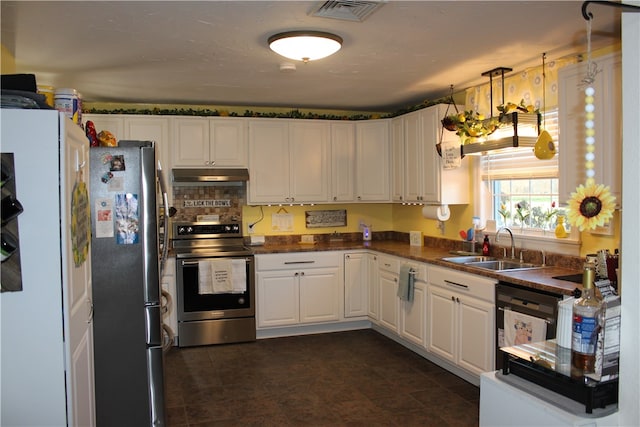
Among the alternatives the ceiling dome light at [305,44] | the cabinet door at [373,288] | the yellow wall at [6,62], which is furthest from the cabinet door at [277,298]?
the yellow wall at [6,62]

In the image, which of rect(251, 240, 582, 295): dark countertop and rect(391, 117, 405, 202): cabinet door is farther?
rect(391, 117, 405, 202): cabinet door

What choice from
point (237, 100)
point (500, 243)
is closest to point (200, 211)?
point (237, 100)

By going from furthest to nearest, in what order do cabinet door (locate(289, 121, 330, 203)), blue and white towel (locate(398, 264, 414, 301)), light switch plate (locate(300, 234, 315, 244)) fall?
light switch plate (locate(300, 234, 315, 244)) < cabinet door (locate(289, 121, 330, 203)) < blue and white towel (locate(398, 264, 414, 301))

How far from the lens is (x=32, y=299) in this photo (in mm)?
1901

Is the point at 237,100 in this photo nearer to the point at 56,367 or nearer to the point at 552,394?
the point at 56,367

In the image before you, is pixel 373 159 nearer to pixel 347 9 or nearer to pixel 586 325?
pixel 347 9

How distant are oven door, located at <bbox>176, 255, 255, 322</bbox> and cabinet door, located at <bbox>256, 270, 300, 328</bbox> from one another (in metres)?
0.12

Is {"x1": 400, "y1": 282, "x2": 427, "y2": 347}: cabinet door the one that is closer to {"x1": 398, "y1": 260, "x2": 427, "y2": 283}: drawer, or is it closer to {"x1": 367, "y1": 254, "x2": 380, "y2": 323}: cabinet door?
{"x1": 398, "y1": 260, "x2": 427, "y2": 283}: drawer

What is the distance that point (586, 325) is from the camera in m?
1.55

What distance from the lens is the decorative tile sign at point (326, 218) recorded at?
5957 mm

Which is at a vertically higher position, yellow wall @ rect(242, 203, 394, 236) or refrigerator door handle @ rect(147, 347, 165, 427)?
yellow wall @ rect(242, 203, 394, 236)

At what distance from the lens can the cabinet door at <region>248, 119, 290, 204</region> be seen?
541cm

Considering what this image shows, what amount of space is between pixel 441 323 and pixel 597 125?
1.95 m

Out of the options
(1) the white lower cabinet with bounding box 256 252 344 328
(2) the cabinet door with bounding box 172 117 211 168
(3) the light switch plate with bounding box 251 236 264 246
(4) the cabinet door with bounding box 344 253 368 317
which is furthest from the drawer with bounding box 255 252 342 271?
(2) the cabinet door with bounding box 172 117 211 168
